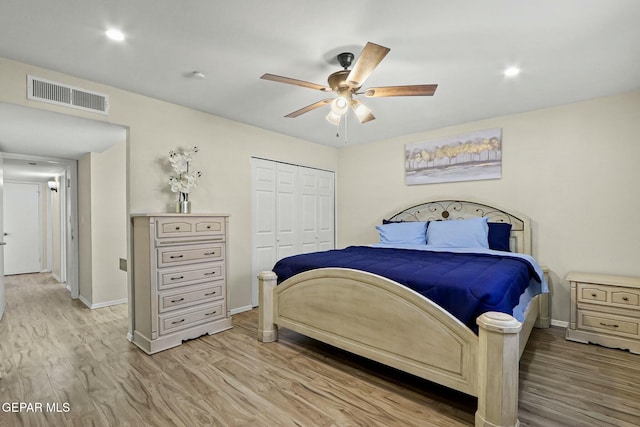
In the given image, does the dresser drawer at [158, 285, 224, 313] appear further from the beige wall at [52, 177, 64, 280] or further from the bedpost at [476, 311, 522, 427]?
the beige wall at [52, 177, 64, 280]

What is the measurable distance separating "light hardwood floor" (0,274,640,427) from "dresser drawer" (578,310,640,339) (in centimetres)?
17

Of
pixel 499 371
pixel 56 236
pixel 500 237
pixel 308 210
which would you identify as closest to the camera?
pixel 499 371

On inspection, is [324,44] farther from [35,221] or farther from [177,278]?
[35,221]

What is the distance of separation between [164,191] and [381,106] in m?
2.52

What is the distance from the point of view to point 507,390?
1576 millimetres

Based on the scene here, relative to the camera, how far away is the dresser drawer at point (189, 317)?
2717 mm

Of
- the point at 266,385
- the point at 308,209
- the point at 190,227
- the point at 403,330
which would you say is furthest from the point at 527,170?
the point at 190,227

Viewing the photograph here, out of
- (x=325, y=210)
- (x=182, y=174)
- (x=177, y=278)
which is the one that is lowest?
(x=177, y=278)

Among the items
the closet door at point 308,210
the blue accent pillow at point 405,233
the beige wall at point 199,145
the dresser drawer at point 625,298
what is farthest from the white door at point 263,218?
the dresser drawer at point 625,298

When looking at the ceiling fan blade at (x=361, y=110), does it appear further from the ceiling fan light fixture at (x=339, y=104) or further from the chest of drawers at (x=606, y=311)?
the chest of drawers at (x=606, y=311)

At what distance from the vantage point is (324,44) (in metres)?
2.07

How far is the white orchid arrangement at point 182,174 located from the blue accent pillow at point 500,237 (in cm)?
338

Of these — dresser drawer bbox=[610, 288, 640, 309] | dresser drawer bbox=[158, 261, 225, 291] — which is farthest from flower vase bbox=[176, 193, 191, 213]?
dresser drawer bbox=[610, 288, 640, 309]

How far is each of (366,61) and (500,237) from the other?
2.61 metres
